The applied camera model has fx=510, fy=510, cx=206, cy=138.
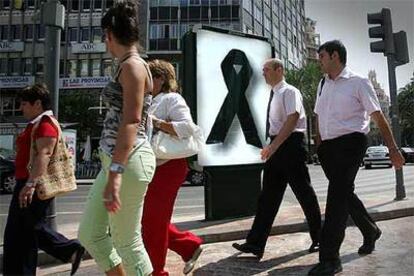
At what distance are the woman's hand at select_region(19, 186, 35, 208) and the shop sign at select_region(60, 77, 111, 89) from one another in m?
51.1

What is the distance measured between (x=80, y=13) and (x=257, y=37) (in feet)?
172

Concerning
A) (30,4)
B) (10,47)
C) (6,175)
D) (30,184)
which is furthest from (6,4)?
(30,184)

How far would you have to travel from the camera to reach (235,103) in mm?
6621

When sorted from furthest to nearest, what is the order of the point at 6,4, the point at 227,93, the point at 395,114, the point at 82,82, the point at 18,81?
the point at 6,4, the point at 18,81, the point at 82,82, the point at 395,114, the point at 227,93


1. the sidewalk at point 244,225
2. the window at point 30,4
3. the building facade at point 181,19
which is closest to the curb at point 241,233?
the sidewalk at point 244,225

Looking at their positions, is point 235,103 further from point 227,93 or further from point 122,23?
point 122,23

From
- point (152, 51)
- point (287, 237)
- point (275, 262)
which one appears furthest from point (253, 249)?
point (152, 51)

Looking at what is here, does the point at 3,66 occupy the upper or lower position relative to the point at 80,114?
upper

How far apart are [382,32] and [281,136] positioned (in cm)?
507

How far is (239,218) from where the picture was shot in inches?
257

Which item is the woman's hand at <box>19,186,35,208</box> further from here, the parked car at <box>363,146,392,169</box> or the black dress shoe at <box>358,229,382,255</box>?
the parked car at <box>363,146,392,169</box>

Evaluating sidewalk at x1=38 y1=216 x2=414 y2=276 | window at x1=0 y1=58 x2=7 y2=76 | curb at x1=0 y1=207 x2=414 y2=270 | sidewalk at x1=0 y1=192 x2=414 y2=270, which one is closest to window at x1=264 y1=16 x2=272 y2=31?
window at x1=0 y1=58 x2=7 y2=76

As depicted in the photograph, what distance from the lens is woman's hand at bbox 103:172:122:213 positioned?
2.46m

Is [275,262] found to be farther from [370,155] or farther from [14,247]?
[370,155]
